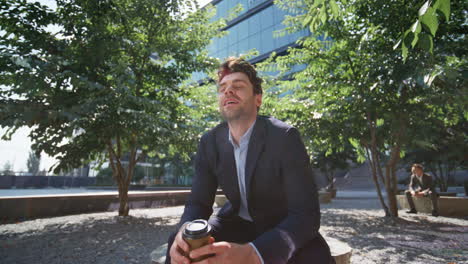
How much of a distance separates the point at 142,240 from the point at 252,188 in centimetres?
483

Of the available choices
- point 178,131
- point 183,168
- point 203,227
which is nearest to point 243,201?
point 203,227

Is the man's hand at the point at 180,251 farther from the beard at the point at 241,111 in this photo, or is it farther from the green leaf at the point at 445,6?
the green leaf at the point at 445,6

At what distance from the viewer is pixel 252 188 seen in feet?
5.18

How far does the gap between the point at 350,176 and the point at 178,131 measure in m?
40.2

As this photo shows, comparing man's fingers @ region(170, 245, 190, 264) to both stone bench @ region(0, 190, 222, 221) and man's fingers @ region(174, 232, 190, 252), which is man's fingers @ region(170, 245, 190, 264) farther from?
stone bench @ region(0, 190, 222, 221)

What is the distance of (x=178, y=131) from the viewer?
6.53 metres

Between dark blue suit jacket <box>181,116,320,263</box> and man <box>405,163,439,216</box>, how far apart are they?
31.6 feet

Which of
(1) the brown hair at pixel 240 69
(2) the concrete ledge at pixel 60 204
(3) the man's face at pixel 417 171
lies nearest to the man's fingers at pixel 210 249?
(1) the brown hair at pixel 240 69

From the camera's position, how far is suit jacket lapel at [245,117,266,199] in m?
1.57

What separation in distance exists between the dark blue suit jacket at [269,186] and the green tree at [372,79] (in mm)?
4411

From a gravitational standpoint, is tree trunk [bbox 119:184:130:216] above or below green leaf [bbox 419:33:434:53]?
below

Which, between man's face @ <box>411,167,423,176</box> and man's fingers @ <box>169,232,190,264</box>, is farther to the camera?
man's face @ <box>411,167,423,176</box>

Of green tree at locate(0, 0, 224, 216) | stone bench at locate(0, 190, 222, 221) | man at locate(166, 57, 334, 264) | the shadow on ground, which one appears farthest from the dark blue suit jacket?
stone bench at locate(0, 190, 222, 221)

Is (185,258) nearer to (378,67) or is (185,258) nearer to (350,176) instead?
(378,67)
